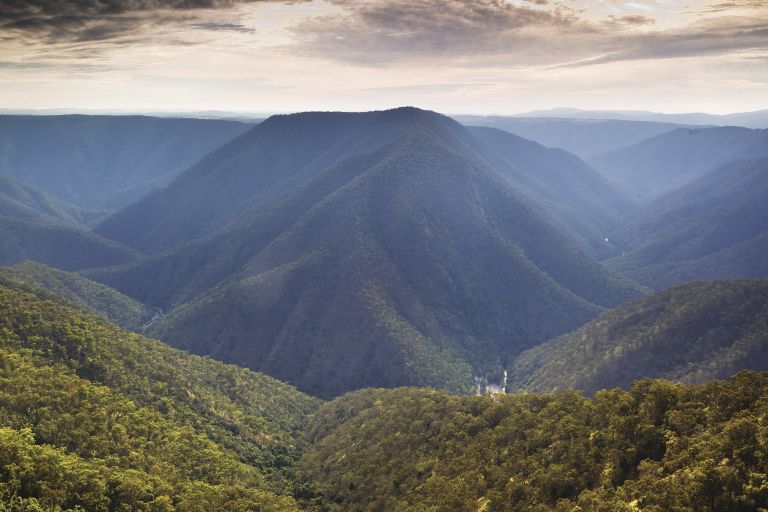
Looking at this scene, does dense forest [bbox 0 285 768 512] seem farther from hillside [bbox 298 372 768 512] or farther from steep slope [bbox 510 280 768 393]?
steep slope [bbox 510 280 768 393]

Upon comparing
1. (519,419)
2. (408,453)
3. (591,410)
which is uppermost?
(591,410)

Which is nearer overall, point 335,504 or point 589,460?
point 589,460

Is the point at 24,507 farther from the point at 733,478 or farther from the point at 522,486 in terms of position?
the point at 733,478

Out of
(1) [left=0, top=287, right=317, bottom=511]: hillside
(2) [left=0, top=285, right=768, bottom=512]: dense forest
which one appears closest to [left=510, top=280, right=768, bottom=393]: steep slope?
(2) [left=0, top=285, right=768, bottom=512]: dense forest

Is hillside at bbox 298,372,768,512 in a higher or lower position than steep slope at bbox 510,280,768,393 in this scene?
higher

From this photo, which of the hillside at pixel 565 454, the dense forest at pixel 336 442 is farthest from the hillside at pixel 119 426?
the hillside at pixel 565 454

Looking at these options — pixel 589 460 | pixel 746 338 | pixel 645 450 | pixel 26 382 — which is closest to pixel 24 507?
pixel 26 382
